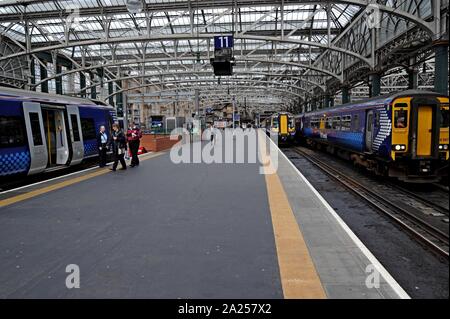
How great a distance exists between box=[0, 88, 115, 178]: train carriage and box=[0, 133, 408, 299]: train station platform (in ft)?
5.51

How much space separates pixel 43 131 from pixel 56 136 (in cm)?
113

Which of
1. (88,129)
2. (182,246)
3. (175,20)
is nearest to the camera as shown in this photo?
(182,246)

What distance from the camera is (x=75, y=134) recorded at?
45.0ft

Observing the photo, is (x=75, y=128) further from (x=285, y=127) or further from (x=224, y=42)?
(x=285, y=127)

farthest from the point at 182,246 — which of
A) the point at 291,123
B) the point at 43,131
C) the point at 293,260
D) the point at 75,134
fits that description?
the point at 291,123

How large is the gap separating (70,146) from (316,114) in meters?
18.1

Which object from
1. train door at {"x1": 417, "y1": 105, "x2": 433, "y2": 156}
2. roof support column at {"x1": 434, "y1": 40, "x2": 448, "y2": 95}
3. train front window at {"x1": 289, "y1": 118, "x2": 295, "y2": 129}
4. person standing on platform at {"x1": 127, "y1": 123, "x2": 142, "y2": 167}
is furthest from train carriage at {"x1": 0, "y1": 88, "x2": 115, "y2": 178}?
train front window at {"x1": 289, "y1": 118, "x2": 295, "y2": 129}

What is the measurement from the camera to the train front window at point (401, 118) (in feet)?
36.8

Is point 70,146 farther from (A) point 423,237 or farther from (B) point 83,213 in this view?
(A) point 423,237

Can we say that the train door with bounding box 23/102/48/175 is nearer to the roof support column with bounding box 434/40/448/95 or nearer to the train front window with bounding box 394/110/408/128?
the train front window with bounding box 394/110/408/128

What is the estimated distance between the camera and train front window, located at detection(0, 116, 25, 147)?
32.7 ft

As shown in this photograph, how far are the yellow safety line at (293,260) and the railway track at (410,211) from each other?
1881mm
